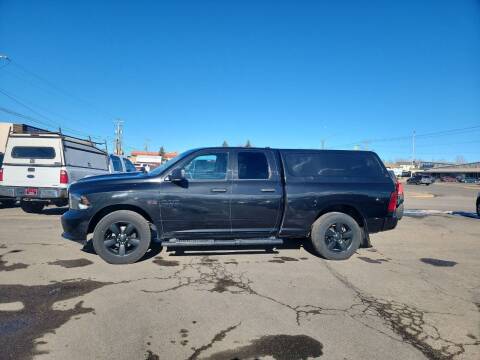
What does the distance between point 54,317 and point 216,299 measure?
1691mm

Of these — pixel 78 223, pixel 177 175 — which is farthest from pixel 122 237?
pixel 177 175

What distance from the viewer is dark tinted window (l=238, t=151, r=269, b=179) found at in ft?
18.5

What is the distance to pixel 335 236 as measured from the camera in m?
5.81

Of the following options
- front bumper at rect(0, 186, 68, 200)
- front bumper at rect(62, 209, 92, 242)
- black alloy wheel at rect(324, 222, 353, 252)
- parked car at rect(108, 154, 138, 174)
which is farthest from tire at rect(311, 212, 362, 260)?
parked car at rect(108, 154, 138, 174)

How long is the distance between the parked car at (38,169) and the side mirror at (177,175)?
520cm

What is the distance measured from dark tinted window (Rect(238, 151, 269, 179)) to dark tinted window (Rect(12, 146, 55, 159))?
6.53m

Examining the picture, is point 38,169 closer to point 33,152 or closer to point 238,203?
point 33,152

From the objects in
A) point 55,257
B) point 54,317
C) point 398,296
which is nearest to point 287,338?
point 398,296

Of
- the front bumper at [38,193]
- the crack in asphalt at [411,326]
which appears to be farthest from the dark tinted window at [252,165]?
the front bumper at [38,193]

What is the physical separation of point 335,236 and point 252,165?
1932mm

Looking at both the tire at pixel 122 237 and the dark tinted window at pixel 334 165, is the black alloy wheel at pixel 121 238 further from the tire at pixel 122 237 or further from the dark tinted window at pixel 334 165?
the dark tinted window at pixel 334 165

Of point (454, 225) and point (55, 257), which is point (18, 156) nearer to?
point (55, 257)

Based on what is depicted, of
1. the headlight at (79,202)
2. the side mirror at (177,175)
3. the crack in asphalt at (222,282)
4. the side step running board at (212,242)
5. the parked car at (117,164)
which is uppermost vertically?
the parked car at (117,164)

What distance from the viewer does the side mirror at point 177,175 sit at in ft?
17.3
